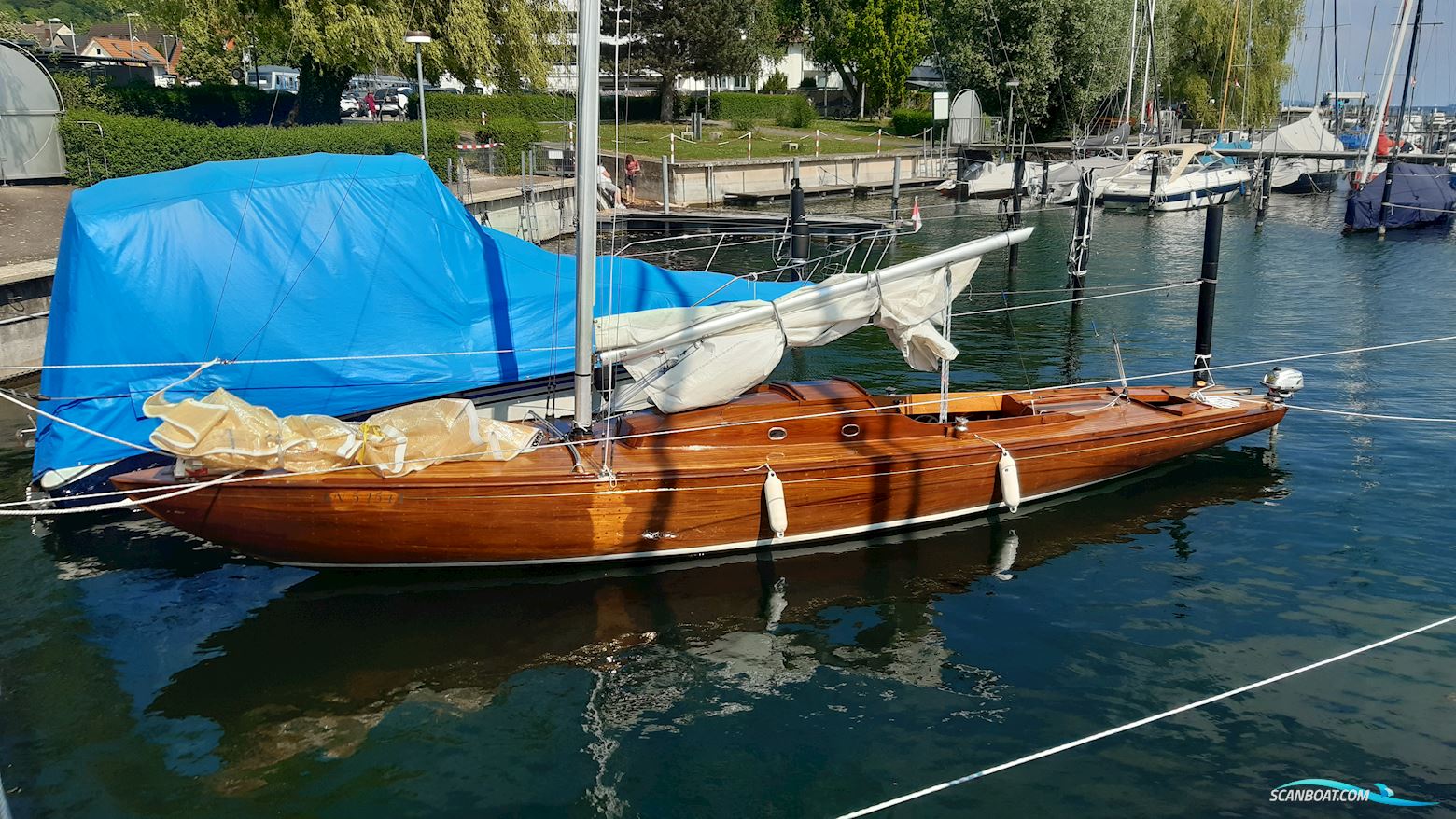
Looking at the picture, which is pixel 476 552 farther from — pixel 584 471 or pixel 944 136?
pixel 944 136

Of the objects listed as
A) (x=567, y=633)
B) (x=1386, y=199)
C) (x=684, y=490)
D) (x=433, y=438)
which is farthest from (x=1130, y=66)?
(x=567, y=633)

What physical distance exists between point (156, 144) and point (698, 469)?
70.2 ft

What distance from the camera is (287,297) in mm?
12055

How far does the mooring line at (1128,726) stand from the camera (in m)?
7.91

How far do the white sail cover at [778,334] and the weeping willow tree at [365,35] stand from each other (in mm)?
22001

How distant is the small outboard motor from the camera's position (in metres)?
13.9

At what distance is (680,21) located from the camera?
167 ft

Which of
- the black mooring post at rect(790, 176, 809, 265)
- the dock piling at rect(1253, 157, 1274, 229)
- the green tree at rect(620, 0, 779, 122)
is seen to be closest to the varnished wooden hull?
the black mooring post at rect(790, 176, 809, 265)

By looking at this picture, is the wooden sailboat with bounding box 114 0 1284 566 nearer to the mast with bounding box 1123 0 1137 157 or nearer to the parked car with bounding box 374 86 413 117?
the mast with bounding box 1123 0 1137 157

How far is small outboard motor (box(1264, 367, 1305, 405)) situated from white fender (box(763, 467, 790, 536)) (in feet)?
24.6

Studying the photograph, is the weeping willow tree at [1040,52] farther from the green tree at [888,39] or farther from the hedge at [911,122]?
the green tree at [888,39]

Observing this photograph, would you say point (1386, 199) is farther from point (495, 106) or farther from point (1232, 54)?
point (495, 106)

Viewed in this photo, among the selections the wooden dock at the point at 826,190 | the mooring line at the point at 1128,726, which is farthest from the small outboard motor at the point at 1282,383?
the wooden dock at the point at 826,190

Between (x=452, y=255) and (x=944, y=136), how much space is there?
44.9 meters
